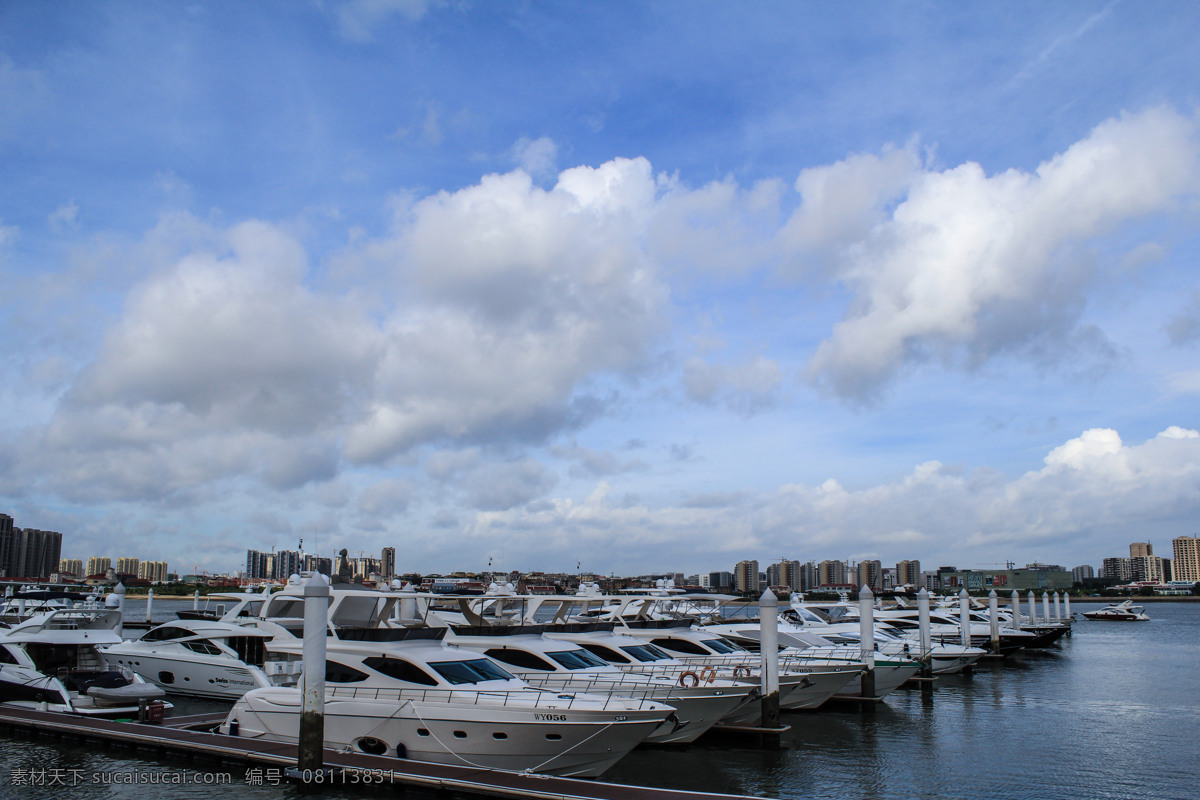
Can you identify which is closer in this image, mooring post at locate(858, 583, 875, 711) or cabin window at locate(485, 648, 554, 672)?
cabin window at locate(485, 648, 554, 672)

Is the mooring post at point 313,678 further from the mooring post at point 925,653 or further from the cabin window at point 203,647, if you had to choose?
the mooring post at point 925,653

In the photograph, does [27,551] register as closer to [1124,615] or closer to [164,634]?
[164,634]

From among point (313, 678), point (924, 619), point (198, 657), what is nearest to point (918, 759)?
point (313, 678)

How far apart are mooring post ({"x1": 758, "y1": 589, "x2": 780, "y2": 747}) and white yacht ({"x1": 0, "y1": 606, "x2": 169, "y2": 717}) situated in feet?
44.5

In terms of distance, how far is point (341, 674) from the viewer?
54.1 ft

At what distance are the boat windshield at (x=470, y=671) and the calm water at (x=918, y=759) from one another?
8.99 feet

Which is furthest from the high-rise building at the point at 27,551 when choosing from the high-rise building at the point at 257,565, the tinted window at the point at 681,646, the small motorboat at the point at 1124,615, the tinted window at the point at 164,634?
the small motorboat at the point at 1124,615

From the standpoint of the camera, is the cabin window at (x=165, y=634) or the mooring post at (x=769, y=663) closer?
the mooring post at (x=769, y=663)

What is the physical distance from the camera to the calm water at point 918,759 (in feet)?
51.6

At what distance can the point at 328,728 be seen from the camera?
15914 mm

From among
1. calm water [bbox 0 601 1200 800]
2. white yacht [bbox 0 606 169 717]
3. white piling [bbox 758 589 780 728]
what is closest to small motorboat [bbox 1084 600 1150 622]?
calm water [bbox 0 601 1200 800]

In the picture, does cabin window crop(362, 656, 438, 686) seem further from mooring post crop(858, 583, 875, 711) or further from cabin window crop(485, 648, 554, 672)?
mooring post crop(858, 583, 875, 711)

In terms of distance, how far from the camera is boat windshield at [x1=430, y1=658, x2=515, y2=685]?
16.1 meters

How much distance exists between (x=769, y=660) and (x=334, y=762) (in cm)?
1042
